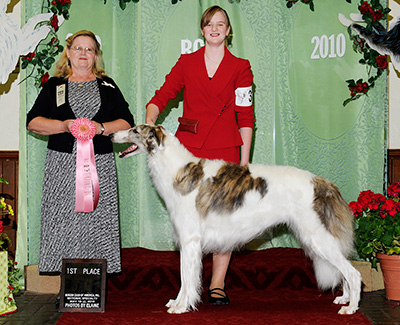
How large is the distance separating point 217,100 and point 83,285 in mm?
1644

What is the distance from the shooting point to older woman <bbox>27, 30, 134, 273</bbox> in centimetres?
368

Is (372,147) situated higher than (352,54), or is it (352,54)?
(352,54)

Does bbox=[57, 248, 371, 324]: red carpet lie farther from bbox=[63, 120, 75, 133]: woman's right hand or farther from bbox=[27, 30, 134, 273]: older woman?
bbox=[63, 120, 75, 133]: woman's right hand

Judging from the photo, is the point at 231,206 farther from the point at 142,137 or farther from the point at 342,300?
the point at 342,300

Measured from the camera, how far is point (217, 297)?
389 cm

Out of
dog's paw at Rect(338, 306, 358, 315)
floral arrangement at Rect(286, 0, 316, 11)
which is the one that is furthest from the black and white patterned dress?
floral arrangement at Rect(286, 0, 316, 11)

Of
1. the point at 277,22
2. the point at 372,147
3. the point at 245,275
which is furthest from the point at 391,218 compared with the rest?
the point at 277,22

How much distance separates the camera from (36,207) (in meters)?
4.76

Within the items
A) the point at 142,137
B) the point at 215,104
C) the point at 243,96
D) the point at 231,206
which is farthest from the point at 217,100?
the point at 231,206

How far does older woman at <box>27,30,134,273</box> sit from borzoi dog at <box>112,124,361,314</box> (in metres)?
0.27

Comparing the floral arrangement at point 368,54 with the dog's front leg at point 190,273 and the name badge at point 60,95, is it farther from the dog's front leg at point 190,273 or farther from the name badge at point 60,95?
the name badge at point 60,95

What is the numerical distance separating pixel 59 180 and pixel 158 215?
1.58m

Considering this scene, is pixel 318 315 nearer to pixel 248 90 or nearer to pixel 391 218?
pixel 391 218

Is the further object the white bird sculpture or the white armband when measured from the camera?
the white bird sculpture
